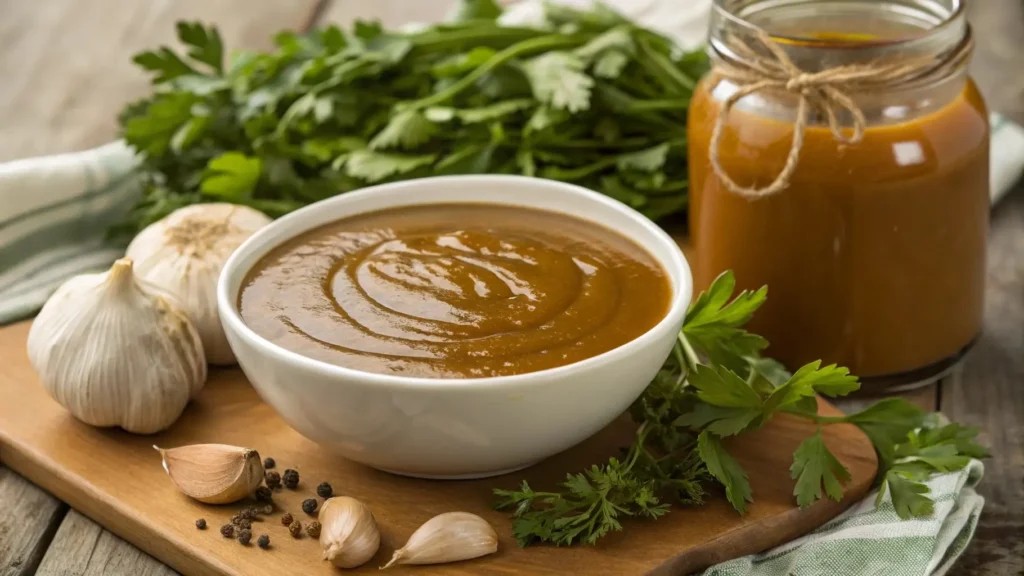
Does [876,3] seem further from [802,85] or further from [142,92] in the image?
[142,92]

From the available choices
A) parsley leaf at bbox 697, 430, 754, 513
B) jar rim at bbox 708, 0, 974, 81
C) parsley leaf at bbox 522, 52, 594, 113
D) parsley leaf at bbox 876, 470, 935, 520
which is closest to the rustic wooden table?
parsley leaf at bbox 876, 470, 935, 520

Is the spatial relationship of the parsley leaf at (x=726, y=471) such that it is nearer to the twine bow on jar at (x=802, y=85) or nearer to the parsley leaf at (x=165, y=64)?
the twine bow on jar at (x=802, y=85)

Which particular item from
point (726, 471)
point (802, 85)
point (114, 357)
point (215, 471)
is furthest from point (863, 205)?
point (114, 357)

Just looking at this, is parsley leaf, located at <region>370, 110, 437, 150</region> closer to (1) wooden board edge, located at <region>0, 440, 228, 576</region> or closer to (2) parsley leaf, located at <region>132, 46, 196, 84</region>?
(2) parsley leaf, located at <region>132, 46, 196, 84</region>

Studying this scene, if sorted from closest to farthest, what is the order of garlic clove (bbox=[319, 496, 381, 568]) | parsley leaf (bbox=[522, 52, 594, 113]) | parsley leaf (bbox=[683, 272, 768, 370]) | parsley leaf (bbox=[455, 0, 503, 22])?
garlic clove (bbox=[319, 496, 381, 568]) < parsley leaf (bbox=[683, 272, 768, 370]) < parsley leaf (bbox=[522, 52, 594, 113]) < parsley leaf (bbox=[455, 0, 503, 22])

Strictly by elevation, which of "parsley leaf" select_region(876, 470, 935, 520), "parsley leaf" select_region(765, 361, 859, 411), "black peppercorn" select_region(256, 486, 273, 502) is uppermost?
"parsley leaf" select_region(765, 361, 859, 411)

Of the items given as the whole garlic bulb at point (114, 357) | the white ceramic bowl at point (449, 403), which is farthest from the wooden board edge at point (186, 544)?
the white ceramic bowl at point (449, 403)

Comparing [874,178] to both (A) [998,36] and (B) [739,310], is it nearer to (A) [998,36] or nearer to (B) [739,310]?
(B) [739,310]
